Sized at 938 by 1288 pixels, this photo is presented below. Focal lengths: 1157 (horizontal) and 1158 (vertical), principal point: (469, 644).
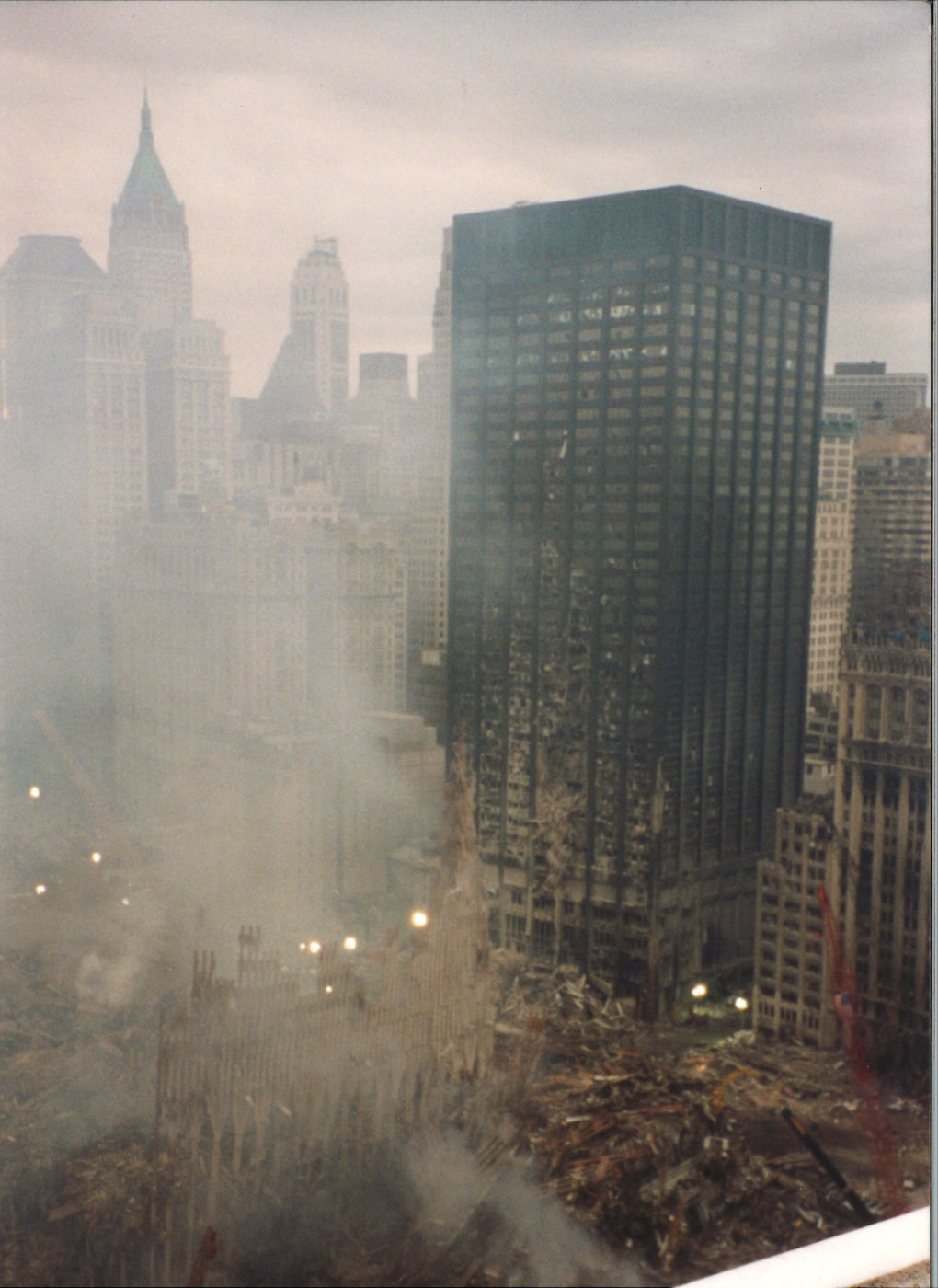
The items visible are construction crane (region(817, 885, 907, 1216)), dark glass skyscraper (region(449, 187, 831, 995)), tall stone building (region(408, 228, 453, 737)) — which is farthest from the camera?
construction crane (region(817, 885, 907, 1216))

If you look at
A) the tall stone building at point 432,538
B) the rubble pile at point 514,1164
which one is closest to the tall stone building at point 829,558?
the rubble pile at point 514,1164

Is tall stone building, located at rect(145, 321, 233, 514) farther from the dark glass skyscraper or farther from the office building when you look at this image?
the office building

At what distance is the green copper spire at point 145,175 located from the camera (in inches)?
106

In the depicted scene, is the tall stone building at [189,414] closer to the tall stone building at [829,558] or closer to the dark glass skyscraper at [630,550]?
the dark glass skyscraper at [630,550]

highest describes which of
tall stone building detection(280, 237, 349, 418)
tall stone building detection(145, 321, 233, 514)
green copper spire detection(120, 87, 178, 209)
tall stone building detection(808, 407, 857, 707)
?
green copper spire detection(120, 87, 178, 209)

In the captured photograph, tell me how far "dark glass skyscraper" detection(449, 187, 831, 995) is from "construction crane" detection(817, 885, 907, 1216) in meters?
0.31

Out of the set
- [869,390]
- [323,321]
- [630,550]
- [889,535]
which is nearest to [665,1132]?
[630,550]

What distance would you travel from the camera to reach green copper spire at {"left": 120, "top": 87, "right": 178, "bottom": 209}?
2.68 meters

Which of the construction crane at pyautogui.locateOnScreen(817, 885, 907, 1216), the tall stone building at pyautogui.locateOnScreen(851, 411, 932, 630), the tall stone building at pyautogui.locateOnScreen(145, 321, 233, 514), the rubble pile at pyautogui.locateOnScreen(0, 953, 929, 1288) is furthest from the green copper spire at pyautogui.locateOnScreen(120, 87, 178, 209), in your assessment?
the construction crane at pyautogui.locateOnScreen(817, 885, 907, 1216)

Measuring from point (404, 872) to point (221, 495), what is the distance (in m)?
1.14

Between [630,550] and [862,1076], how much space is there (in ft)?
5.85

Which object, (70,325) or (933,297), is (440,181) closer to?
(70,325)

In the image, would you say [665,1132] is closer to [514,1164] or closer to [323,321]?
[514,1164]

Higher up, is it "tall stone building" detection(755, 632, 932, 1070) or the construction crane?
"tall stone building" detection(755, 632, 932, 1070)
